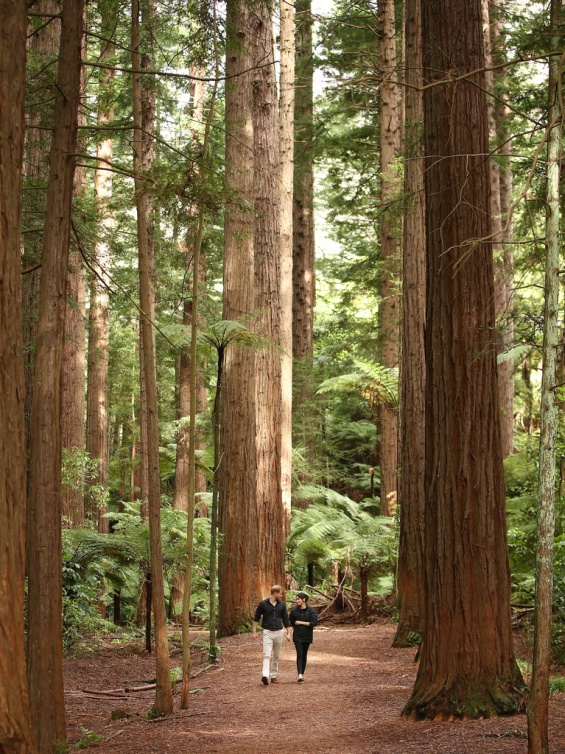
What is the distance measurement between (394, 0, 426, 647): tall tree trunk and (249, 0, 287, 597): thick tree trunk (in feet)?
11.2

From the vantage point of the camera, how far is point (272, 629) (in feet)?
33.9

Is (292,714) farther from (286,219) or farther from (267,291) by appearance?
(286,219)

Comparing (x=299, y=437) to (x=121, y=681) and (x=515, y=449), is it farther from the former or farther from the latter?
(x=121, y=681)

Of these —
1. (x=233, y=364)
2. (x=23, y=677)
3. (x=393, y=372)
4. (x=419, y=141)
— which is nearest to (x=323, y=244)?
(x=393, y=372)

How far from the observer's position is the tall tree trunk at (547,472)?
16.9 ft

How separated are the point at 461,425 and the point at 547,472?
190 centimetres

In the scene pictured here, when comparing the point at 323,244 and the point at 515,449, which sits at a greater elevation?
the point at 323,244

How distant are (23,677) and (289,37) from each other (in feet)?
61.2

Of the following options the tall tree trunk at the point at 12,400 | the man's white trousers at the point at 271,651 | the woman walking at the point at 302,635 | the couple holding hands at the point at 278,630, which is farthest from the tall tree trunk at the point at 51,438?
the woman walking at the point at 302,635

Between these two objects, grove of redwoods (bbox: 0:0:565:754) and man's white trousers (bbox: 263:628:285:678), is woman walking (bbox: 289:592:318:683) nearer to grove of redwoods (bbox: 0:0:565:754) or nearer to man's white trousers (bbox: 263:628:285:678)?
man's white trousers (bbox: 263:628:285:678)

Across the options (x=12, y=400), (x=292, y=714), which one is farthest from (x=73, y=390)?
(x=12, y=400)

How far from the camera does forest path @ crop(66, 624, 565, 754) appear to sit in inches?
255

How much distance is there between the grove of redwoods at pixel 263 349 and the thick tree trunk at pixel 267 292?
0.05 meters

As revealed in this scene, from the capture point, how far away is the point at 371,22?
1894 centimetres
